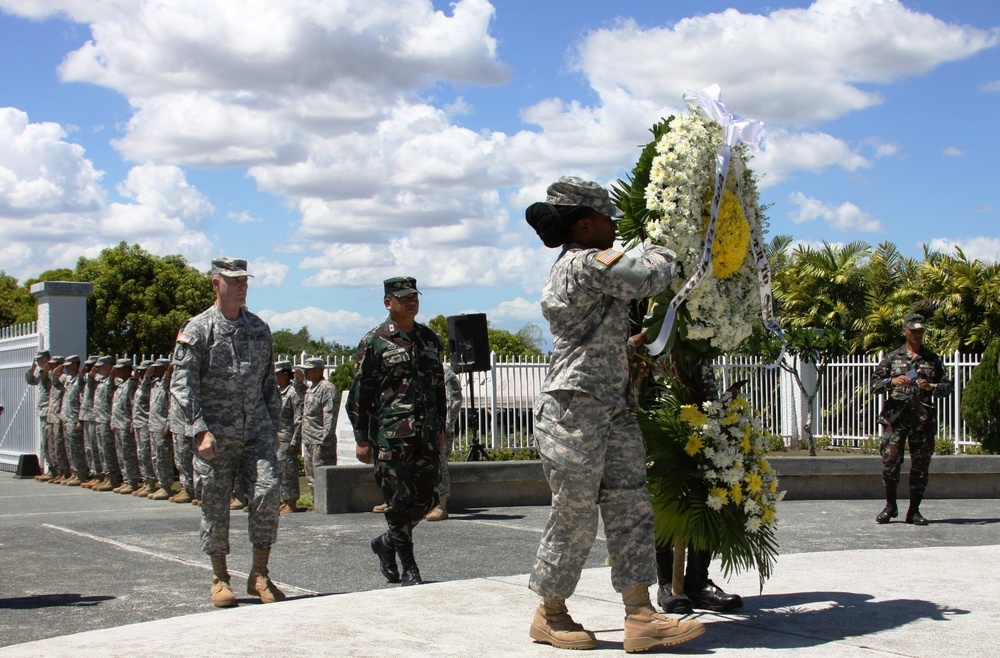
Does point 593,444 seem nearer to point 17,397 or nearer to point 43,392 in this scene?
point 43,392

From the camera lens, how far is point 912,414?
11.7 meters

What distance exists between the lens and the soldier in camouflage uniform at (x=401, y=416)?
26.1ft

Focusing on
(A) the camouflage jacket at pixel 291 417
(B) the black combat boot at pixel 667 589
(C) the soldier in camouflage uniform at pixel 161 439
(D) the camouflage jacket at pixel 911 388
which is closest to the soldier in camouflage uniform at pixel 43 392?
(C) the soldier in camouflage uniform at pixel 161 439

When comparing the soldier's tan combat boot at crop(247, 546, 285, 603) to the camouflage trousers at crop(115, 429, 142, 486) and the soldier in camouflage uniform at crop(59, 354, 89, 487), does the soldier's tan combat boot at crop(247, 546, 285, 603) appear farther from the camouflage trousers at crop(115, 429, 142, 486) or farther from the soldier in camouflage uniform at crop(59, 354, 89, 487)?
the soldier in camouflage uniform at crop(59, 354, 89, 487)

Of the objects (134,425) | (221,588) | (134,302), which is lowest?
(221,588)

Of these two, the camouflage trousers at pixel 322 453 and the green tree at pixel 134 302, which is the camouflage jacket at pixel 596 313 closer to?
the camouflage trousers at pixel 322 453

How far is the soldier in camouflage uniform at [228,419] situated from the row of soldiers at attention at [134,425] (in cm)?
513

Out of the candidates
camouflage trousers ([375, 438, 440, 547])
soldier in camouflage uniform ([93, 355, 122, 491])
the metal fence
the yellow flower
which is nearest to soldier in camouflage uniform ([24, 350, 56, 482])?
the metal fence

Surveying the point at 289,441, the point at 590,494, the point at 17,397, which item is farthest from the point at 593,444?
the point at 17,397

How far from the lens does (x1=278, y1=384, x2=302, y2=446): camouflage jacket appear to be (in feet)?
48.2

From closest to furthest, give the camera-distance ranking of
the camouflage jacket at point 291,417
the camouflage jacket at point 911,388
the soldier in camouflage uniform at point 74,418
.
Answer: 1. the camouflage jacket at point 911,388
2. the camouflage jacket at point 291,417
3. the soldier in camouflage uniform at point 74,418

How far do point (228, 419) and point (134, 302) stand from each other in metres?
38.2

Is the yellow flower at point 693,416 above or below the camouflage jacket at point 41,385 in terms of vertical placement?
below

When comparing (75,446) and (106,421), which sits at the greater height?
(106,421)
